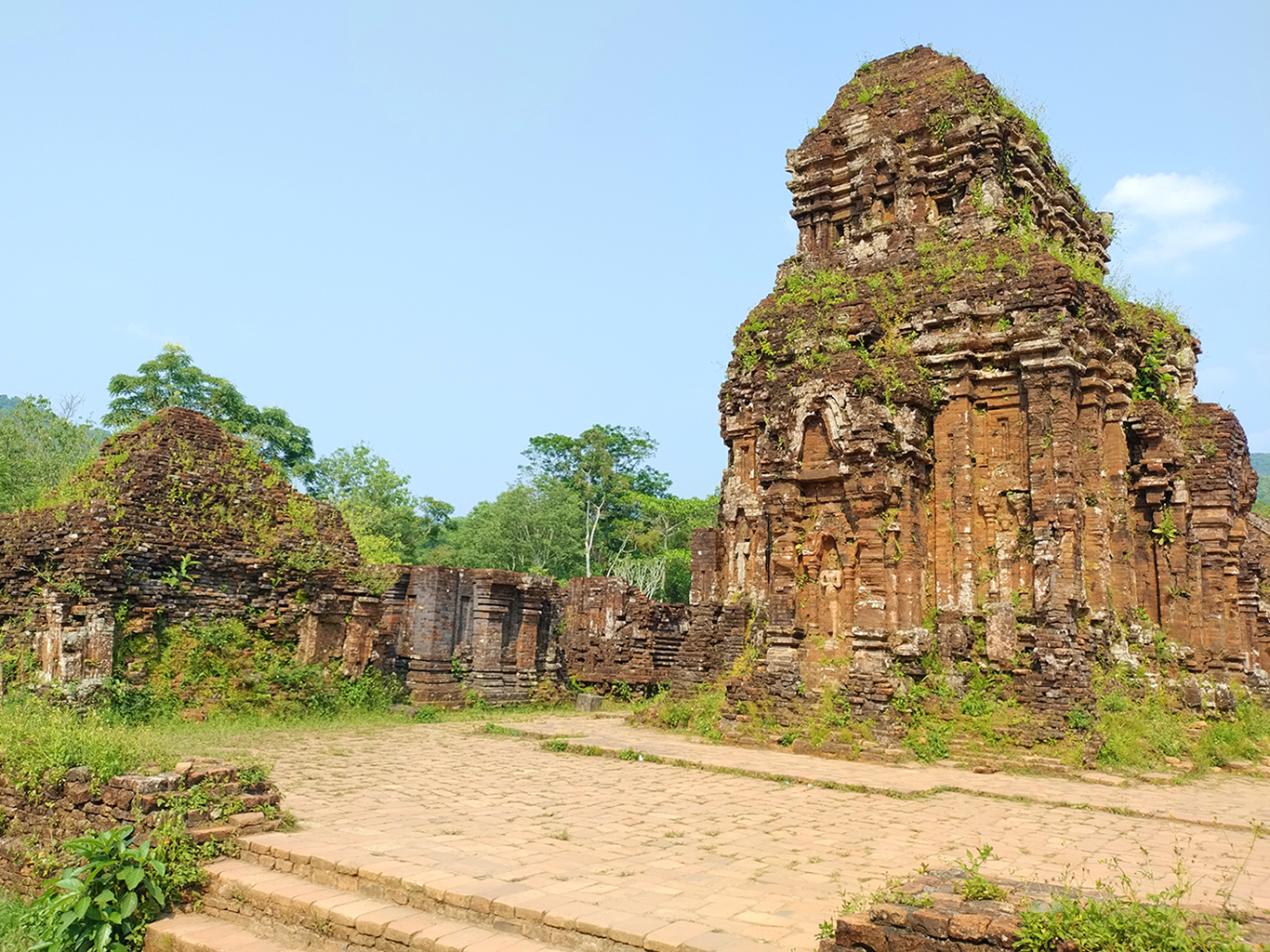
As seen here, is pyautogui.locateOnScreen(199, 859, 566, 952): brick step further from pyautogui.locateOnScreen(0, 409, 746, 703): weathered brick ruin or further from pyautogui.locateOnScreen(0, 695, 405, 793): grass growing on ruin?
pyautogui.locateOnScreen(0, 409, 746, 703): weathered brick ruin

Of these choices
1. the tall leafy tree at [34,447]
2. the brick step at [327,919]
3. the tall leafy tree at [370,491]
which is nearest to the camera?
the brick step at [327,919]

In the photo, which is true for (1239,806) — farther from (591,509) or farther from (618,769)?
(591,509)

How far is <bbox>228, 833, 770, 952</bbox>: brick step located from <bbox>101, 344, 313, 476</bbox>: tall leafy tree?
2597 centimetres

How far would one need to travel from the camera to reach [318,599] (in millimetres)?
15422

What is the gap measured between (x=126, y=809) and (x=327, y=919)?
2176mm

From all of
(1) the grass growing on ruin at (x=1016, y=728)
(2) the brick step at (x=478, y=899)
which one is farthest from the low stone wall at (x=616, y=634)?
(2) the brick step at (x=478, y=899)

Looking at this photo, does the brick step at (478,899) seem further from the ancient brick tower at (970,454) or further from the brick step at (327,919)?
the ancient brick tower at (970,454)

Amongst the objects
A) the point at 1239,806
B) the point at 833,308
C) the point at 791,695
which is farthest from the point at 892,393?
the point at 1239,806

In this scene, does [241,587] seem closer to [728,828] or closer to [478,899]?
[728,828]

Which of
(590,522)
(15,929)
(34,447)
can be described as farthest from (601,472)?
(15,929)

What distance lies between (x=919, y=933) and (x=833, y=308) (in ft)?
39.2

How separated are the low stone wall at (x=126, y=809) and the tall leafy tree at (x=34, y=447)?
2195 cm

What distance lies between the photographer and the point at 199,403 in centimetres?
3388

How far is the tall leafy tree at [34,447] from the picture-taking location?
1047 inches
